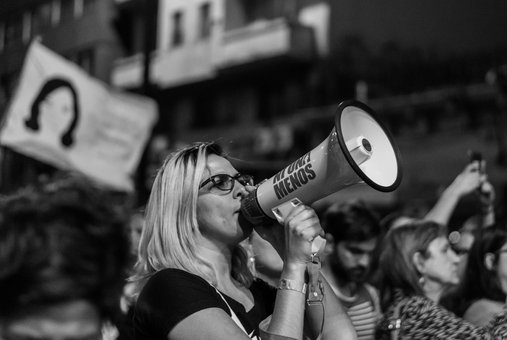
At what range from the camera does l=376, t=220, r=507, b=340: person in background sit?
2914mm

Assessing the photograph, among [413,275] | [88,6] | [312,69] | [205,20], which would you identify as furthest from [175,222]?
[88,6]

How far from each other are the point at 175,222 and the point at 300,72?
52.2ft

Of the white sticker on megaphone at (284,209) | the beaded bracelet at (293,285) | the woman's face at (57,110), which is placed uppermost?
the woman's face at (57,110)

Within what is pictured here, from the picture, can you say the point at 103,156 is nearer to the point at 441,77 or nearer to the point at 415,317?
the point at 415,317

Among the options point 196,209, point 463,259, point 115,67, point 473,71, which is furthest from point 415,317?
point 115,67

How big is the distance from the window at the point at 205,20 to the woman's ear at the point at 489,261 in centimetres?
1804

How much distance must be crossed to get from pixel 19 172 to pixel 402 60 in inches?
411

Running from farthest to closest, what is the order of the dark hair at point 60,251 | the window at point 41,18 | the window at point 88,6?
the window at point 41,18
the window at point 88,6
the dark hair at point 60,251

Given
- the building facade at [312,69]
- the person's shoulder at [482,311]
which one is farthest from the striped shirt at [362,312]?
the building facade at [312,69]

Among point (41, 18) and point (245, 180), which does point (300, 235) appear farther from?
point (41, 18)

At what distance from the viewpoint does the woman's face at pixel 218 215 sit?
7.73 ft

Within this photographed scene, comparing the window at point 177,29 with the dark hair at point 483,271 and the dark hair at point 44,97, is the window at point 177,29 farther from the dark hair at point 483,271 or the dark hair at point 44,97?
the dark hair at point 483,271

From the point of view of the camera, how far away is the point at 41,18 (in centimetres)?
2644

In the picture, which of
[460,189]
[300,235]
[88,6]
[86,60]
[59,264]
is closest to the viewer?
[59,264]
